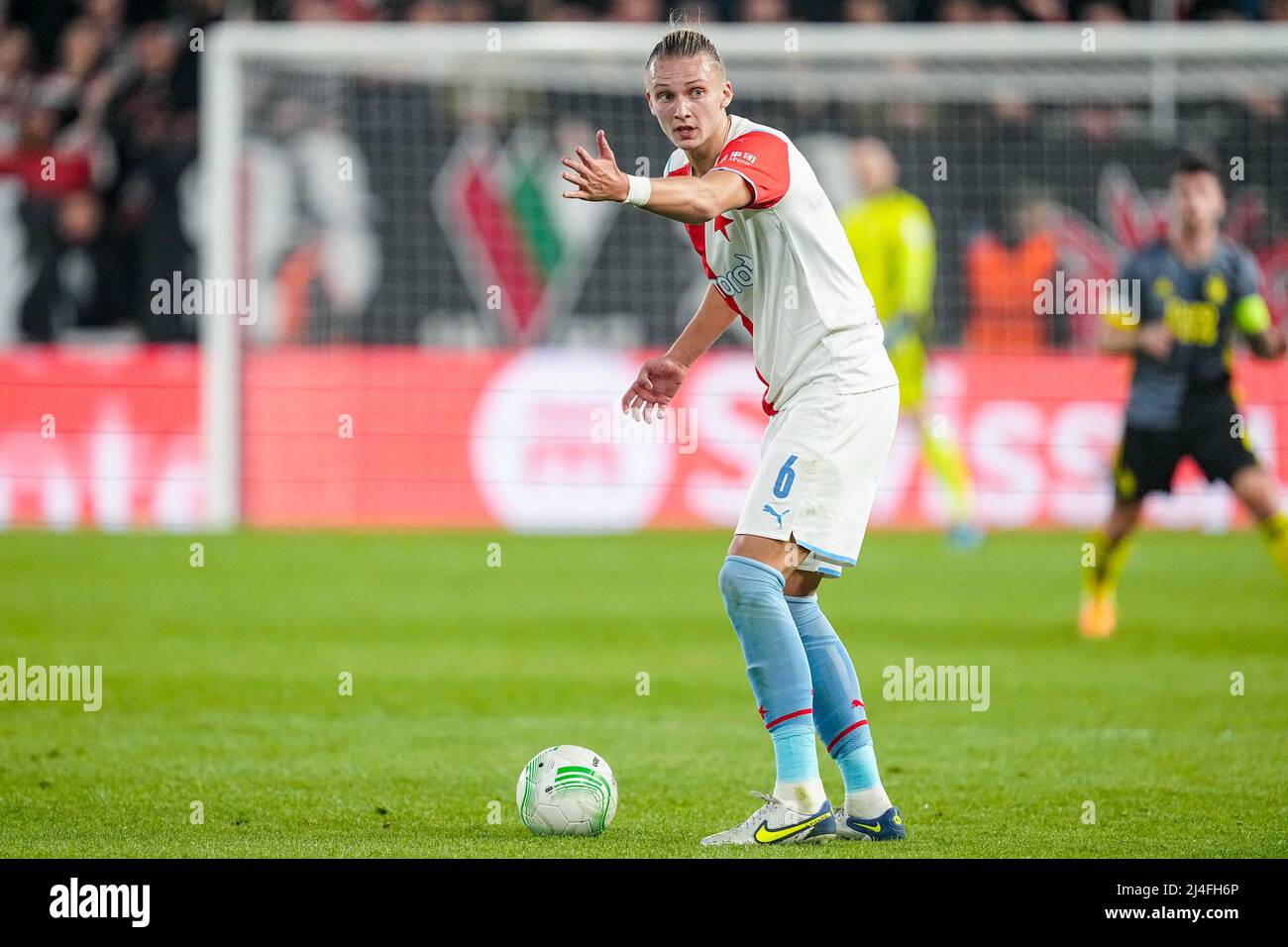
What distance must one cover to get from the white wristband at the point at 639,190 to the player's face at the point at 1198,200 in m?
5.72

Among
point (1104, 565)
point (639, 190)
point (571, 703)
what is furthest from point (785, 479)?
point (1104, 565)

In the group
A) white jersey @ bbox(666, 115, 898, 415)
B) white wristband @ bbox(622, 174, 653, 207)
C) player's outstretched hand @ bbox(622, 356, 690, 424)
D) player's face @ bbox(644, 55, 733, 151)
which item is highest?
player's face @ bbox(644, 55, 733, 151)

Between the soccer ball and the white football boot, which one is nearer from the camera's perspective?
the white football boot

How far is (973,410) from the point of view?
16.8 meters

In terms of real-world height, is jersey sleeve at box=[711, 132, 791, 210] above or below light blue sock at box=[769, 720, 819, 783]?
above

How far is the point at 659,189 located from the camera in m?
4.99

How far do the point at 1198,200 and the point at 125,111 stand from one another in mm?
11986

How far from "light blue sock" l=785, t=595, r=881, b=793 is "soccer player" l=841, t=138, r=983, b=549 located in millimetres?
9307

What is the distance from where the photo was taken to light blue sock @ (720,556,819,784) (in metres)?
5.45

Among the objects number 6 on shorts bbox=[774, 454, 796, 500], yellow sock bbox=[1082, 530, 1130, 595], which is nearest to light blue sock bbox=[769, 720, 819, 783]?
number 6 on shorts bbox=[774, 454, 796, 500]

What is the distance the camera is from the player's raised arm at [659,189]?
486 centimetres

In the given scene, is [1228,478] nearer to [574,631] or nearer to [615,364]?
[574,631]

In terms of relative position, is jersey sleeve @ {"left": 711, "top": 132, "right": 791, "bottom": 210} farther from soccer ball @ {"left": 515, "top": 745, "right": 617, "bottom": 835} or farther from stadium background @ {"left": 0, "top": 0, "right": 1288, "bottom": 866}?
stadium background @ {"left": 0, "top": 0, "right": 1288, "bottom": 866}
